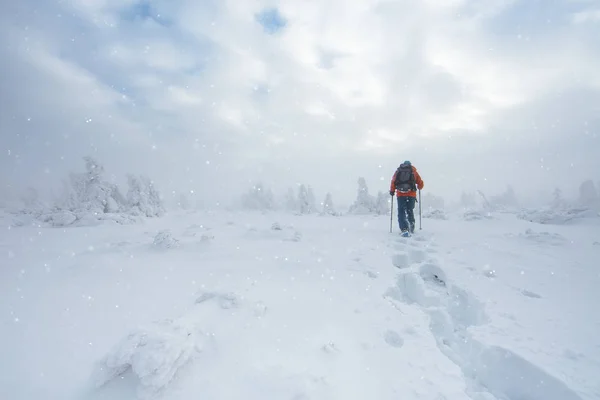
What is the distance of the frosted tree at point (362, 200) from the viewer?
3697 cm

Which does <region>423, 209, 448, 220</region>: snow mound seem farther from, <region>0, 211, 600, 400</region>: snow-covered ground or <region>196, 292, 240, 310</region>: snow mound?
<region>196, 292, 240, 310</region>: snow mound

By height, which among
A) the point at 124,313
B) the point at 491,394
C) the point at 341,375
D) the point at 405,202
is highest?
the point at 405,202

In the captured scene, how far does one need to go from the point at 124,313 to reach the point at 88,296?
1068 millimetres

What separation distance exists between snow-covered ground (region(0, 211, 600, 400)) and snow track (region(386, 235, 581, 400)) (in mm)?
20

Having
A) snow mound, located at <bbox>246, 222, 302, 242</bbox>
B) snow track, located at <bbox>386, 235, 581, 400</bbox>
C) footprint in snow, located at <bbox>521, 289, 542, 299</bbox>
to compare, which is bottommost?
snow track, located at <bbox>386, 235, 581, 400</bbox>

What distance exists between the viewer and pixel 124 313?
3.88 metres

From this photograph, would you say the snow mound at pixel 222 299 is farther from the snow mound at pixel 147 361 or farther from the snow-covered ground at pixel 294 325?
the snow mound at pixel 147 361

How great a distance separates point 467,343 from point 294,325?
2.66 metres

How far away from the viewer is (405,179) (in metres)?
10.2

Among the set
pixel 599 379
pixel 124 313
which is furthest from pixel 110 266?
pixel 599 379

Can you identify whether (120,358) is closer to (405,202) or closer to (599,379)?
(599,379)

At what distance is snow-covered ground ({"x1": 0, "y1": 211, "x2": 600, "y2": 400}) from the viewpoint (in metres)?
2.83

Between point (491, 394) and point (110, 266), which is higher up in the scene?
point (110, 266)

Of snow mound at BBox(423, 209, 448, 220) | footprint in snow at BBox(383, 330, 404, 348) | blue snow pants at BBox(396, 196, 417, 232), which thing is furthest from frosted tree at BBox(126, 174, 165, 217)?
footprint in snow at BBox(383, 330, 404, 348)
